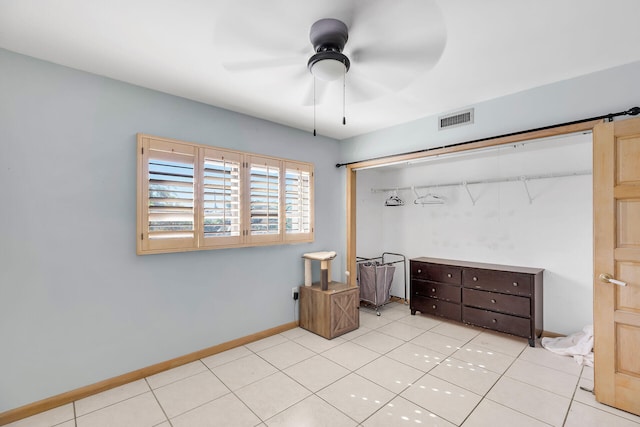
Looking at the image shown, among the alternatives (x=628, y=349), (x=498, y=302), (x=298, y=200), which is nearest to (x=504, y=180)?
(x=498, y=302)

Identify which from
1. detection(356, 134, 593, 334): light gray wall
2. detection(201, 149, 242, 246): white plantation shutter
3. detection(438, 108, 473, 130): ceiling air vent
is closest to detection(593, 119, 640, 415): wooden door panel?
detection(356, 134, 593, 334): light gray wall

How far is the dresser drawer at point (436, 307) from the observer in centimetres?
386

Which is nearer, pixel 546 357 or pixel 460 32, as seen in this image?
pixel 460 32

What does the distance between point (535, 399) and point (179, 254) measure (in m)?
3.24

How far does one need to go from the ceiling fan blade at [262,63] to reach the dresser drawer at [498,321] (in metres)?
3.43

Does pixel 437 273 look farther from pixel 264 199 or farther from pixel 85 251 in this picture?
pixel 85 251

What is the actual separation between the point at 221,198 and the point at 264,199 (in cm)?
52

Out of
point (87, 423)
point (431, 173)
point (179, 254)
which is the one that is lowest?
point (87, 423)

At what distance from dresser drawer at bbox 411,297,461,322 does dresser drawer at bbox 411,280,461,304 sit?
2.6 inches

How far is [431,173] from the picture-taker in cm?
465

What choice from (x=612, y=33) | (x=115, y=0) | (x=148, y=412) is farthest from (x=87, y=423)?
(x=612, y=33)

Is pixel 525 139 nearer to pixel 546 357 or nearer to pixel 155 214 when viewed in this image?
pixel 546 357

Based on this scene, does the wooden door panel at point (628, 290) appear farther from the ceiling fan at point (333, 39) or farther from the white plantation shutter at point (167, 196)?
the white plantation shutter at point (167, 196)

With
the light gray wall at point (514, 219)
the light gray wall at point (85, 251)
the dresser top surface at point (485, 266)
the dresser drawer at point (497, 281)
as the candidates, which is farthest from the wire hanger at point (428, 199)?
the light gray wall at point (85, 251)
